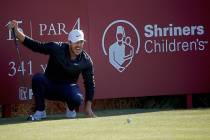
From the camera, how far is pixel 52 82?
11008 mm

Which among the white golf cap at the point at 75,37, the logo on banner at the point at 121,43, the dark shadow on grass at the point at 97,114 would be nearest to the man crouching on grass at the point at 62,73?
the white golf cap at the point at 75,37

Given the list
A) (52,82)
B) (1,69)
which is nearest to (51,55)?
(52,82)

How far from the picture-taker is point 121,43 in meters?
12.2

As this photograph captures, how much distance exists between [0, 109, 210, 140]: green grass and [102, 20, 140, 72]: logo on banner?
122cm

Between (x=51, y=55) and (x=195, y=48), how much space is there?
305 cm

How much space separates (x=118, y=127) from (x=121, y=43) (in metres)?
3.30

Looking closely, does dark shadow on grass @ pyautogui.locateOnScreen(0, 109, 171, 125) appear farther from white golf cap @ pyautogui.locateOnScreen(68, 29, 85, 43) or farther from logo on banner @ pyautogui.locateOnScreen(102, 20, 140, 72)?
white golf cap @ pyautogui.locateOnScreen(68, 29, 85, 43)

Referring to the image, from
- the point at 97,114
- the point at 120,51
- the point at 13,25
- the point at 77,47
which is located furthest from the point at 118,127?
the point at 120,51

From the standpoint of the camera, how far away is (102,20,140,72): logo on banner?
1220 centimetres

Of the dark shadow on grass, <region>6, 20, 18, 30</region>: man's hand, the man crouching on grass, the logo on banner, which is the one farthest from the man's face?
the logo on banner

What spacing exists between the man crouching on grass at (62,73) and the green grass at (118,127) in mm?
278

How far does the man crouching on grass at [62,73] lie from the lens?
421 inches

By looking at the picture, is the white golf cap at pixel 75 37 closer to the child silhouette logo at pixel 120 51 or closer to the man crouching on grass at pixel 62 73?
the man crouching on grass at pixel 62 73

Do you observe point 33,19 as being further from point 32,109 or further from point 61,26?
point 32,109
